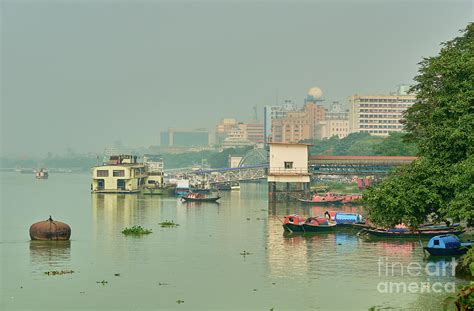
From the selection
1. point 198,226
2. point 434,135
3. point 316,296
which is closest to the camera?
point 316,296

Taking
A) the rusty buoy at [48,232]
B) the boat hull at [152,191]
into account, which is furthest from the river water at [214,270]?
the boat hull at [152,191]

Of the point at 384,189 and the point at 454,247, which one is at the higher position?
the point at 384,189

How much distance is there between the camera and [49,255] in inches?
1570

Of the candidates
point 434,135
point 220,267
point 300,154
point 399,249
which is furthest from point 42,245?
point 300,154

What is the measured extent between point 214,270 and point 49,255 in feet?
26.6

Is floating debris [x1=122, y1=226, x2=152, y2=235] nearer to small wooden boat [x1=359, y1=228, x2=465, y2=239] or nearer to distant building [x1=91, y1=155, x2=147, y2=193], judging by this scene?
small wooden boat [x1=359, y1=228, x2=465, y2=239]

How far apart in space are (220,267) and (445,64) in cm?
A: 1144

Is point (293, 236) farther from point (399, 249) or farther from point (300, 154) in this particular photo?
point (300, 154)

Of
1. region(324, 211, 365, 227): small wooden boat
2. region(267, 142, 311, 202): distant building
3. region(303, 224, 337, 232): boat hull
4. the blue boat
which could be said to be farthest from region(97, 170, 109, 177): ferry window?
the blue boat

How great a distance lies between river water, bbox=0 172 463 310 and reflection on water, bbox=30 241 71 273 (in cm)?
5

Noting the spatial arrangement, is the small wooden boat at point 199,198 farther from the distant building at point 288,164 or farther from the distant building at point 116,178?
the distant building at point 116,178

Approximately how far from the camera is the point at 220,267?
120ft

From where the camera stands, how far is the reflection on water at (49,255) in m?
36.5

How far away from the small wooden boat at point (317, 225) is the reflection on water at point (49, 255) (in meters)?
12.2
